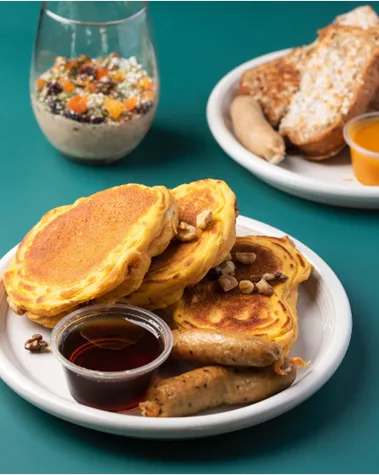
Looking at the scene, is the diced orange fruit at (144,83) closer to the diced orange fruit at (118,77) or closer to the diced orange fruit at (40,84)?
the diced orange fruit at (118,77)

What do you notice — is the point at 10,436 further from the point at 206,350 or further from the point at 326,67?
the point at 326,67

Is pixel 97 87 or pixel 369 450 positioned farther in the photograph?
pixel 97 87

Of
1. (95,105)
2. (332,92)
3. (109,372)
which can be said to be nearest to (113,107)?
(95,105)

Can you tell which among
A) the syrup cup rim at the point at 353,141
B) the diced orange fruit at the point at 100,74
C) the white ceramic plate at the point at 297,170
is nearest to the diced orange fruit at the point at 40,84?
the diced orange fruit at the point at 100,74

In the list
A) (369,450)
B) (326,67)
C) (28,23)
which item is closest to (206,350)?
(369,450)

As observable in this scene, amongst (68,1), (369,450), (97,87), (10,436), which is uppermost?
(68,1)

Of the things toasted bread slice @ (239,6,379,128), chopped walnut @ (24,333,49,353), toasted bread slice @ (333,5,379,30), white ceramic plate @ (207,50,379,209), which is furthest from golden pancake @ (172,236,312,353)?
toasted bread slice @ (333,5,379,30)

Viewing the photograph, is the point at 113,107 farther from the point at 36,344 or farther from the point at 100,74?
the point at 36,344
